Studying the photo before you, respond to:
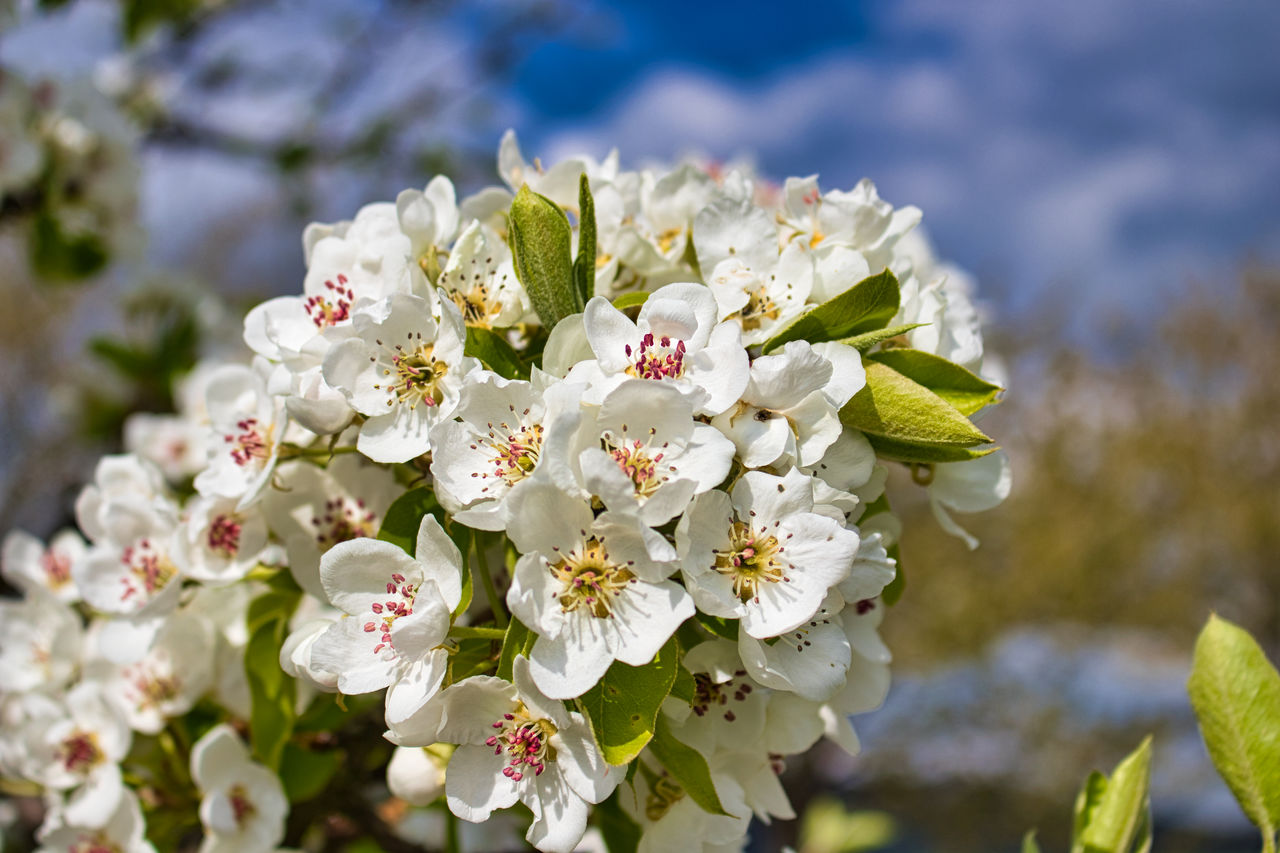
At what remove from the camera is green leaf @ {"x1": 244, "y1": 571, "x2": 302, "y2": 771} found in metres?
0.98

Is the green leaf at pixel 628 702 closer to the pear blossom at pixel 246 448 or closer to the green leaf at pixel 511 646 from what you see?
the green leaf at pixel 511 646

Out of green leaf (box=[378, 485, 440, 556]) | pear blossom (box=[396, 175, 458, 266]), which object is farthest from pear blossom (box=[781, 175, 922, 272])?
green leaf (box=[378, 485, 440, 556])

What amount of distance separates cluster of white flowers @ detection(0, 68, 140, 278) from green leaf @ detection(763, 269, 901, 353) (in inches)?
69.1

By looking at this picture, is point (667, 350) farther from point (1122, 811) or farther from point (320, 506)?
point (1122, 811)

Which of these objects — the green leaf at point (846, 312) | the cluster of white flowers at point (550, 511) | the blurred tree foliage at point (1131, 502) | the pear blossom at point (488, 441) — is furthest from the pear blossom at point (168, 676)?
the blurred tree foliage at point (1131, 502)

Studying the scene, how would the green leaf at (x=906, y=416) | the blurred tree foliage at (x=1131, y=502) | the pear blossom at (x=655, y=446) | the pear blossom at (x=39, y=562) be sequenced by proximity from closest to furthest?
the pear blossom at (x=655, y=446), the green leaf at (x=906, y=416), the pear blossom at (x=39, y=562), the blurred tree foliage at (x=1131, y=502)

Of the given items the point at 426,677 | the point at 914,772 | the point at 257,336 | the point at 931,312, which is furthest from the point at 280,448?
the point at 914,772

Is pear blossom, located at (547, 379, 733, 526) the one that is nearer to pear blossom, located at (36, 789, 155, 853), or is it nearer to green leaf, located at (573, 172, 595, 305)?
green leaf, located at (573, 172, 595, 305)

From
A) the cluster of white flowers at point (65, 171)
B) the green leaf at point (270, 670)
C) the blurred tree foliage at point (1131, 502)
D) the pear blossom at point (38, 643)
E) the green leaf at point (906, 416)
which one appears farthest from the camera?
the blurred tree foliage at point (1131, 502)

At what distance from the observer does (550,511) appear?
0.68m

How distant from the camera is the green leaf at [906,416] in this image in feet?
2.52

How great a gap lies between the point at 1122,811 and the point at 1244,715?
0.17m

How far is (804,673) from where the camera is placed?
0.74 metres

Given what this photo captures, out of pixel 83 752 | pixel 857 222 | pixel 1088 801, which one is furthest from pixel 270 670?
pixel 1088 801
